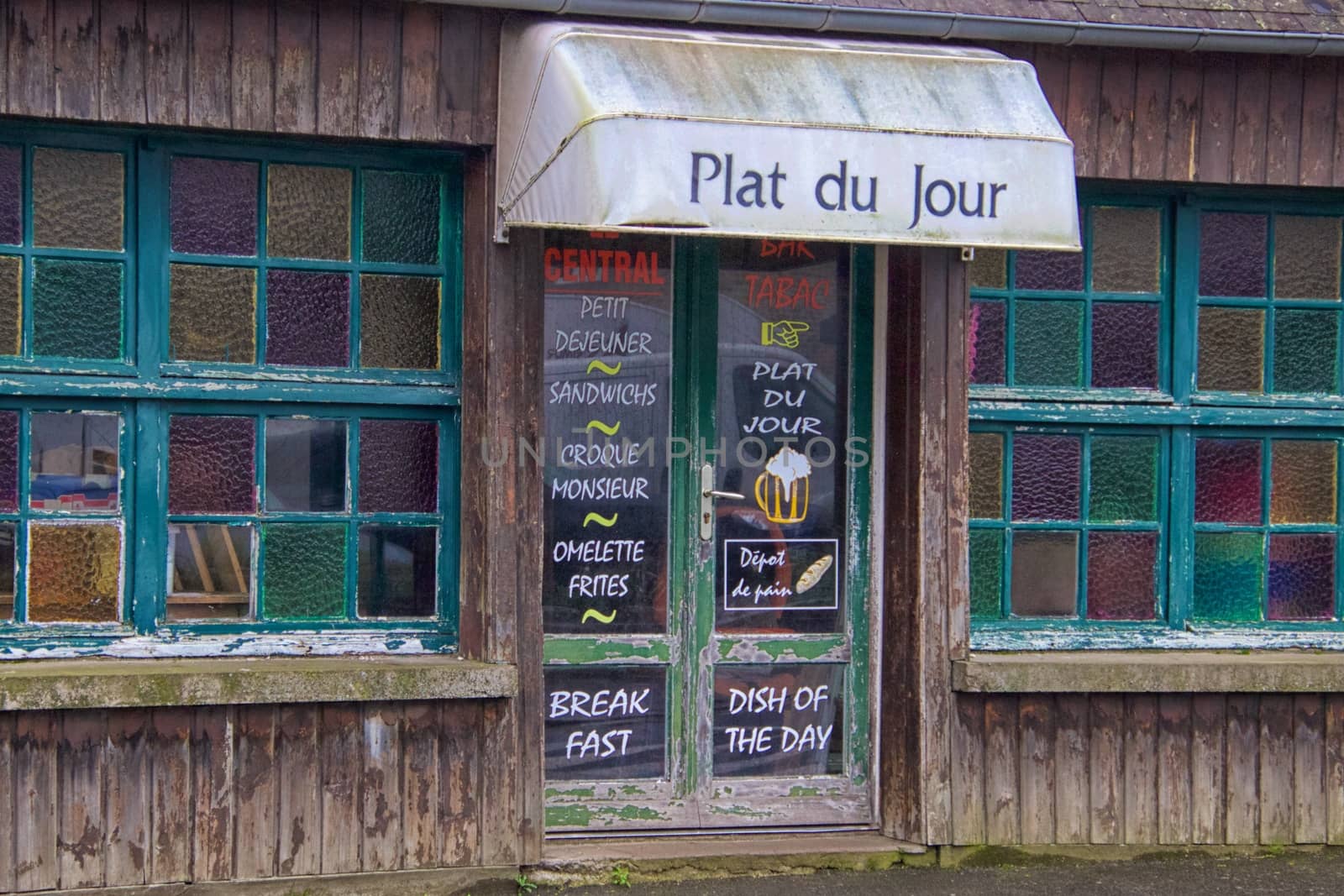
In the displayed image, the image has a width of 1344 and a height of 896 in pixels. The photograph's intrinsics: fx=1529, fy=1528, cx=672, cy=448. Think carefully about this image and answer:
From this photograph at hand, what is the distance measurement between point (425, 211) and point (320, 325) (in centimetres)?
56

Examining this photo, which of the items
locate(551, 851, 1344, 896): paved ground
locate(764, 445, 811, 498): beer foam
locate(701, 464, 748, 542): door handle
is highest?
locate(764, 445, 811, 498): beer foam

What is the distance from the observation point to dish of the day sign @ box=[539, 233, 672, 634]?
5.79 metres

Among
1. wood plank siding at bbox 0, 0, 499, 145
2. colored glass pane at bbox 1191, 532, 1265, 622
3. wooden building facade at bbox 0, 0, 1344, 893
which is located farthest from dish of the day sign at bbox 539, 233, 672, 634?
colored glass pane at bbox 1191, 532, 1265, 622

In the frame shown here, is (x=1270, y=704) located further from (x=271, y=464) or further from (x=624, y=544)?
(x=271, y=464)

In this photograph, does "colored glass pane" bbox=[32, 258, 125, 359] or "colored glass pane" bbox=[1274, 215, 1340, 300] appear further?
"colored glass pane" bbox=[1274, 215, 1340, 300]

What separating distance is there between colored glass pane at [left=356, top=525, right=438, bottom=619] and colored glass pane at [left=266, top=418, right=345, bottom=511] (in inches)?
7.3

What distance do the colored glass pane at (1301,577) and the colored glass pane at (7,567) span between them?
15.6ft

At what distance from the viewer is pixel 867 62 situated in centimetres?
521

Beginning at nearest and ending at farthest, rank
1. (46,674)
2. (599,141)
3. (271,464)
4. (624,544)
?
(599,141)
(46,674)
(271,464)
(624,544)

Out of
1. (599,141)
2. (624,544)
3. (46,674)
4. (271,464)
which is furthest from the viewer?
(624,544)

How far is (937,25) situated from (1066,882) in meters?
3.16

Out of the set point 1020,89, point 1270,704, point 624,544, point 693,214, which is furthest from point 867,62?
point 1270,704

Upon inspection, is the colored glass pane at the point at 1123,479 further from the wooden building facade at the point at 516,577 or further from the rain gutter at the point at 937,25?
the rain gutter at the point at 937,25

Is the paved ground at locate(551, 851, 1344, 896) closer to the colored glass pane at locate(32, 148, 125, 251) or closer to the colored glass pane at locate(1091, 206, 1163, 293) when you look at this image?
the colored glass pane at locate(1091, 206, 1163, 293)
